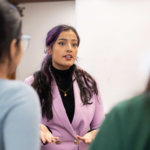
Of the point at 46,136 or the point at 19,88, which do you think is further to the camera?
the point at 46,136

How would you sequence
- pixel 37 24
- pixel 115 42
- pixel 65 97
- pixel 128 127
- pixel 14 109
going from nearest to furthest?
pixel 128 127 → pixel 14 109 → pixel 65 97 → pixel 115 42 → pixel 37 24

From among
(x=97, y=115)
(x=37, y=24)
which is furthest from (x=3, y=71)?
(x=37, y=24)

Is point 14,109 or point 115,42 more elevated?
point 115,42

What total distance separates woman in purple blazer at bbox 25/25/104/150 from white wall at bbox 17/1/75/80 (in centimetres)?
166

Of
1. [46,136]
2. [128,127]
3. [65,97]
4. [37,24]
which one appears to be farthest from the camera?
[37,24]

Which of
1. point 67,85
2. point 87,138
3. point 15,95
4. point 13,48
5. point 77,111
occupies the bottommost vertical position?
point 87,138

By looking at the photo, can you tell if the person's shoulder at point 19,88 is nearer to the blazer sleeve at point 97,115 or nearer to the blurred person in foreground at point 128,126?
the blurred person in foreground at point 128,126

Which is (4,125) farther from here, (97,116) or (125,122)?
(97,116)

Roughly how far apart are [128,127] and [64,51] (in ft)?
2.66

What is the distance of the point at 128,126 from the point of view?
373 millimetres

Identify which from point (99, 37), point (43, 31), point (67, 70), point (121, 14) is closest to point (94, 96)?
point (67, 70)

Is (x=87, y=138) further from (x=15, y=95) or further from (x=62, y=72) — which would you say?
(x=15, y=95)

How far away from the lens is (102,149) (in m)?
0.39

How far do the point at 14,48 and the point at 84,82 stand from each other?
678 millimetres
